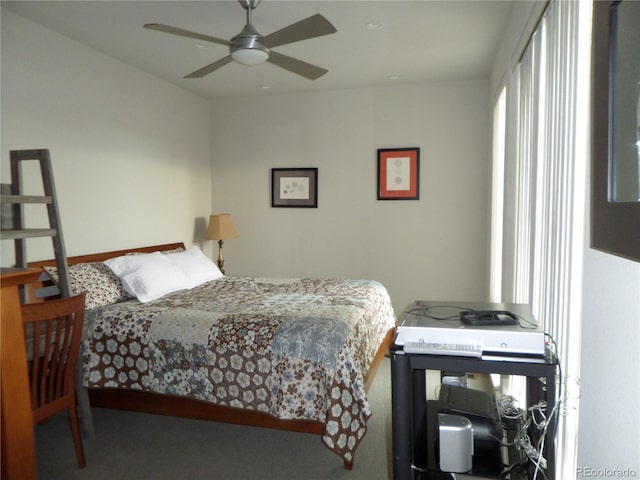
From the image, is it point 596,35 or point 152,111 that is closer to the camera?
point 596,35

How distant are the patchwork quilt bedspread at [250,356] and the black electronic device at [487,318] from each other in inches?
41.9

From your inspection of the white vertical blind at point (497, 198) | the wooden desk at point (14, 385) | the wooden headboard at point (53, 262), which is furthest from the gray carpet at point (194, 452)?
the white vertical blind at point (497, 198)

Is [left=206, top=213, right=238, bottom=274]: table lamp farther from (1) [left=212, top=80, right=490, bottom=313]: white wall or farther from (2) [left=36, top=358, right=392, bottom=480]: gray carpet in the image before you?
(2) [left=36, top=358, right=392, bottom=480]: gray carpet

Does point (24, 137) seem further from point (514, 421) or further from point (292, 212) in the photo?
point (514, 421)

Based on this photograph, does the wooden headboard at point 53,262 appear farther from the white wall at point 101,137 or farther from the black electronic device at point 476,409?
the black electronic device at point 476,409

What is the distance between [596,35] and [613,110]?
199mm

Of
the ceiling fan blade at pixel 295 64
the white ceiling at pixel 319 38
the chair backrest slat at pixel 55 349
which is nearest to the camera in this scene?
the chair backrest slat at pixel 55 349

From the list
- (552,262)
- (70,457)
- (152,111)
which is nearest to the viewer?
(552,262)

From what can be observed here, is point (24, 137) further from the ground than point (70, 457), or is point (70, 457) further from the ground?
point (24, 137)

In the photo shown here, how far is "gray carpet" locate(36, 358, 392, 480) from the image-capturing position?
2281 millimetres

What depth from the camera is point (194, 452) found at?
8.20 ft

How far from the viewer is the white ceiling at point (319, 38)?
2863 millimetres

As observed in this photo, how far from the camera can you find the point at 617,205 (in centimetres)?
89

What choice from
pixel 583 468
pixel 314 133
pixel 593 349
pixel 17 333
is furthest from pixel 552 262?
pixel 314 133
